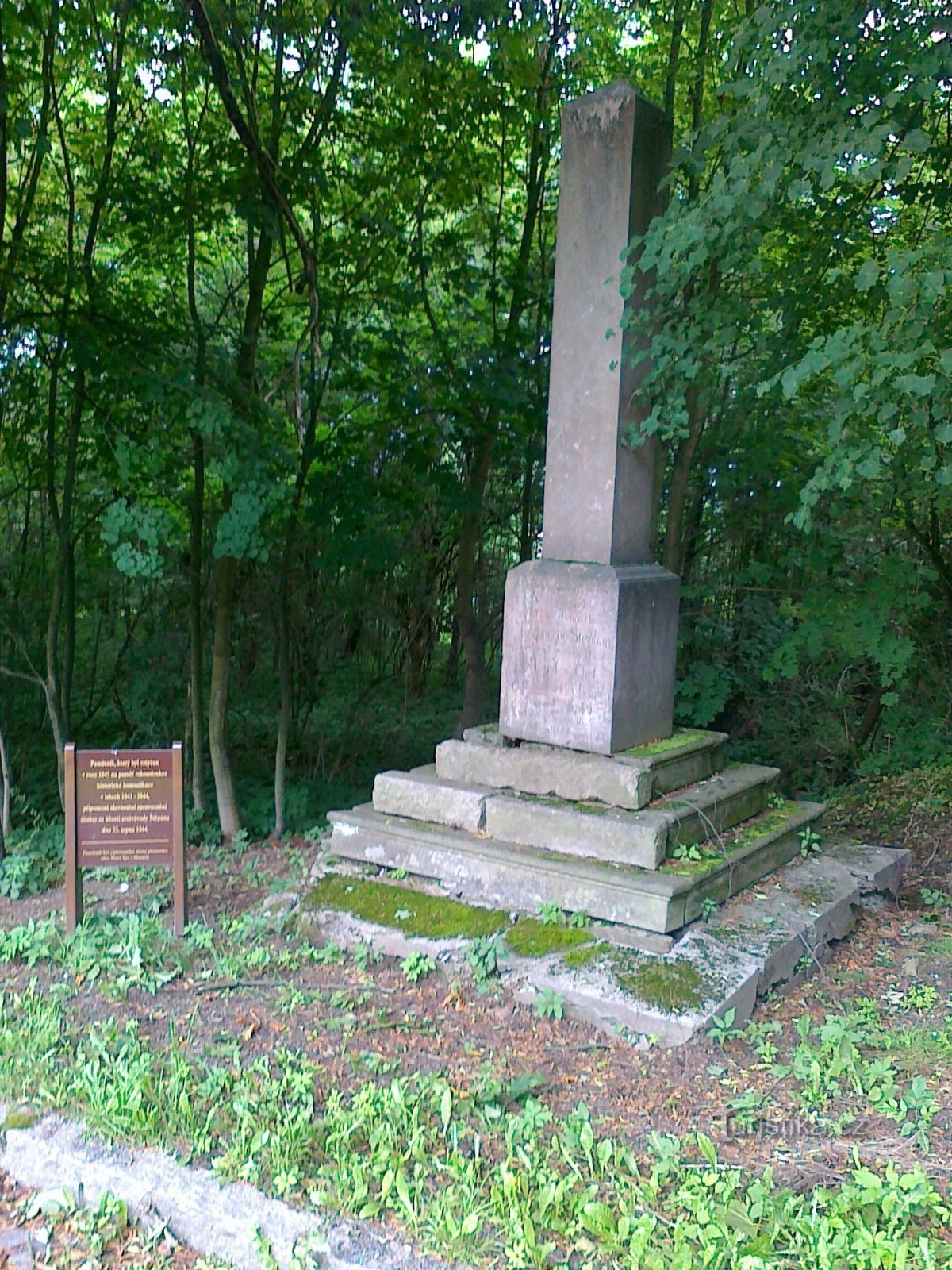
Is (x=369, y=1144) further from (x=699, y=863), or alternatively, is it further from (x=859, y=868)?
(x=859, y=868)

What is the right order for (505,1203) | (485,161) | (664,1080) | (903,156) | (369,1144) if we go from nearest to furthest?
(505,1203)
(369,1144)
(664,1080)
(903,156)
(485,161)

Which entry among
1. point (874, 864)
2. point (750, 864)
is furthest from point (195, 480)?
point (874, 864)

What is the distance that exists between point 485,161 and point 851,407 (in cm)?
450

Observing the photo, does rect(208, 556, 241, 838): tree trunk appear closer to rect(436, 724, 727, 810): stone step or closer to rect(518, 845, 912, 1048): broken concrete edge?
rect(436, 724, 727, 810): stone step

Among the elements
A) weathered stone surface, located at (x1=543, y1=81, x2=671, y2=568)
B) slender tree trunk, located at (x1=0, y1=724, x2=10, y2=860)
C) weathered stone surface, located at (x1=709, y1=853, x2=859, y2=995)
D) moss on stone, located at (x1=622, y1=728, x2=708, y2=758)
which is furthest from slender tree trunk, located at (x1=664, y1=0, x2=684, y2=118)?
slender tree trunk, located at (x1=0, y1=724, x2=10, y2=860)

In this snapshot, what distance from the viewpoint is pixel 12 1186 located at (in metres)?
2.96

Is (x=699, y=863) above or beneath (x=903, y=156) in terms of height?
beneath

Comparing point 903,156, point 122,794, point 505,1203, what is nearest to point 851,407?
point 903,156

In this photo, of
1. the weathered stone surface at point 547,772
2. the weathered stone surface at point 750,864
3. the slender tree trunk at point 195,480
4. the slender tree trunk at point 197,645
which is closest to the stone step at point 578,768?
the weathered stone surface at point 547,772

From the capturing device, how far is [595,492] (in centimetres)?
488

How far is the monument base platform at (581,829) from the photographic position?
4.26 meters

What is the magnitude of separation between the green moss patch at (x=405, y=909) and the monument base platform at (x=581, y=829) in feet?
0.38

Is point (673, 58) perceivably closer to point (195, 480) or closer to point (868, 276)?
point (868, 276)

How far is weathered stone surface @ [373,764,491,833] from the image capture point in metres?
4.76
